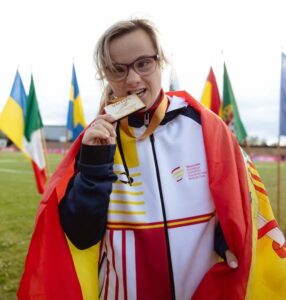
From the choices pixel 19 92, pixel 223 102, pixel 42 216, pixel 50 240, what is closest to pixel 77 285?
pixel 50 240

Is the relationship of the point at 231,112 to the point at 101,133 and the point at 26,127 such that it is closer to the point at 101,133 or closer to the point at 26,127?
the point at 26,127

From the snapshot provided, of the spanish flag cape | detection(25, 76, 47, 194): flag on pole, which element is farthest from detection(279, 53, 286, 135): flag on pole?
the spanish flag cape

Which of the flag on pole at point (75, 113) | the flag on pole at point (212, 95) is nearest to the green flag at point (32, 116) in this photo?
the flag on pole at point (75, 113)

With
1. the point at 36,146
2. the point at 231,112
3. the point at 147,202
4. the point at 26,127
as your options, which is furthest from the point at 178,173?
the point at 231,112

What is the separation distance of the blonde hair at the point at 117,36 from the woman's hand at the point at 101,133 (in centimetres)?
23

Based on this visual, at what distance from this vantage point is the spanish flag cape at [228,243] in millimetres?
1586

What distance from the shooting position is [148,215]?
163 centimetres

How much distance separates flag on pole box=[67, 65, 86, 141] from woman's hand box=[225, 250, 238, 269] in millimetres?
6781

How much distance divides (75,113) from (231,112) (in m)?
3.28

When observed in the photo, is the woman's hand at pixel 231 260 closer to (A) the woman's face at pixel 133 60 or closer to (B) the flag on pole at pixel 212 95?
(A) the woman's face at pixel 133 60

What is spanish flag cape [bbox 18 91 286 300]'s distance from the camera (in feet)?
5.20

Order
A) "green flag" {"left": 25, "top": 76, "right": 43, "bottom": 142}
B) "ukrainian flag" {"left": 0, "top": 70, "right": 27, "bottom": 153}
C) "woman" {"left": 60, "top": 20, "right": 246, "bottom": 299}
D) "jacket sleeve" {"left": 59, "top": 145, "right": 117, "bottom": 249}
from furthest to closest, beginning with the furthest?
"green flag" {"left": 25, "top": 76, "right": 43, "bottom": 142}, "ukrainian flag" {"left": 0, "top": 70, "right": 27, "bottom": 153}, "woman" {"left": 60, "top": 20, "right": 246, "bottom": 299}, "jacket sleeve" {"left": 59, "top": 145, "right": 117, "bottom": 249}

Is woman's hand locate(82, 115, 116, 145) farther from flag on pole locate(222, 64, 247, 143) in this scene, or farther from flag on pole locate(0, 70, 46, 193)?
flag on pole locate(222, 64, 247, 143)

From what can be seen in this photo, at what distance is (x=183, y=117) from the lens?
5.85 ft
